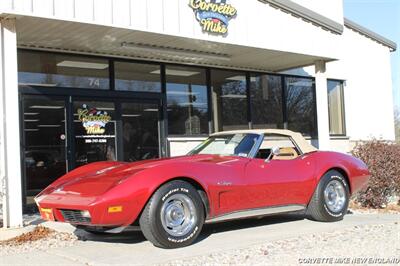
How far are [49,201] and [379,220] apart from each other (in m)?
4.89

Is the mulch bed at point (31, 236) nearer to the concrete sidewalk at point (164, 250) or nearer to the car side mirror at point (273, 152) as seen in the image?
the concrete sidewalk at point (164, 250)

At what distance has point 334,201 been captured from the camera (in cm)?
789

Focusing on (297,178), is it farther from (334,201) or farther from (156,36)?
(156,36)

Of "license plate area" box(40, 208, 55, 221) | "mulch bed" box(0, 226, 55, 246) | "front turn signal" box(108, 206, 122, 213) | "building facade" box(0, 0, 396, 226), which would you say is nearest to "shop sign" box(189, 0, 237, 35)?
"building facade" box(0, 0, 396, 226)

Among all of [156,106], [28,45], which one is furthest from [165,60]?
[28,45]

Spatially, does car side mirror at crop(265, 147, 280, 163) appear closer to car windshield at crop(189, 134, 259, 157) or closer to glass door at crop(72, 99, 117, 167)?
car windshield at crop(189, 134, 259, 157)

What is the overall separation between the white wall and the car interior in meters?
3.32

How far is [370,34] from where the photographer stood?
17.9m

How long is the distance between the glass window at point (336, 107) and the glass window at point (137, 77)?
658 cm

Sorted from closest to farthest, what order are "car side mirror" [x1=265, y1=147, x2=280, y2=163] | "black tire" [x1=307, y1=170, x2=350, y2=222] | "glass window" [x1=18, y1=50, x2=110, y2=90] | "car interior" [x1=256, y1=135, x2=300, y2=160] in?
"car side mirror" [x1=265, y1=147, x2=280, y2=163] → "car interior" [x1=256, y1=135, x2=300, y2=160] → "black tire" [x1=307, y1=170, x2=350, y2=222] → "glass window" [x1=18, y1=50, x2=110, y2=90]

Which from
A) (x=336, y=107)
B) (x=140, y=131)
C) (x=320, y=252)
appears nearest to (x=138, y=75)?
(x=140, y=131)

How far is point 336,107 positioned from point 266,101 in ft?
10.6

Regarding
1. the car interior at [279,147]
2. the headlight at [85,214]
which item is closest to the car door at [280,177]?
the car interior at [279,147]

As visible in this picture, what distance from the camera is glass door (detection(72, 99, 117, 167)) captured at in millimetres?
11102
